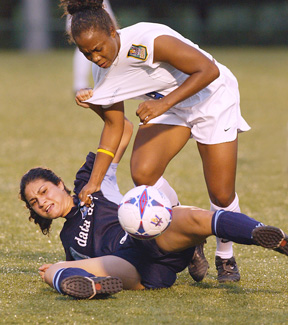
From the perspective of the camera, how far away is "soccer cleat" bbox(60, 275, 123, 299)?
3467 mm

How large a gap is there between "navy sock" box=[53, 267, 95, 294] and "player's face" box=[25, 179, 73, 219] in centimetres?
47

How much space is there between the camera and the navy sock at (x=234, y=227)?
11.3ft

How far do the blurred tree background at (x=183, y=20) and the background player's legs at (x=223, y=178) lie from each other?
69.0 ft

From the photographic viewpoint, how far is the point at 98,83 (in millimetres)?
4188

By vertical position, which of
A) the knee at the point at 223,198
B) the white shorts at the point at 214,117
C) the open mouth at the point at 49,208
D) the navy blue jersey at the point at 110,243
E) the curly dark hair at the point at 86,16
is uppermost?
the curly dark hair at the point at 86,16

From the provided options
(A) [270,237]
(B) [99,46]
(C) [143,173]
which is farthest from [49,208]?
(A) [270,237]

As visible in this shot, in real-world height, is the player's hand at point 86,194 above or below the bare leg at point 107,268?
above

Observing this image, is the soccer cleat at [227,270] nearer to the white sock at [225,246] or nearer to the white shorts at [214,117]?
the white sock at [225,246]

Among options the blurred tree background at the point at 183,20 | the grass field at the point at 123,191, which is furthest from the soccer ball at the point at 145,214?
the blurred tree background at the point at 183,20

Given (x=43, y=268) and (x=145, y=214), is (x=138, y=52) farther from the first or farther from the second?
(x=43, y=268)

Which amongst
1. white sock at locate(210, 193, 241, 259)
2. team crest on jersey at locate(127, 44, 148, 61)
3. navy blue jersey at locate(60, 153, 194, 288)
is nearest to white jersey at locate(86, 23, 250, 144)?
team crest on jersey at locate(127, 44, 148, 61)

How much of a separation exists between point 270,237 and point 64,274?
1071 mm

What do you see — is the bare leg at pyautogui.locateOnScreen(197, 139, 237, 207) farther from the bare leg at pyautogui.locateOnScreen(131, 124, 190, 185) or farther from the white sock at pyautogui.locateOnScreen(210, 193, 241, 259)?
the bare leg at pyautogui.locateOnScreen(131, 124, 190, 185)

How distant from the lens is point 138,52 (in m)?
3.95
